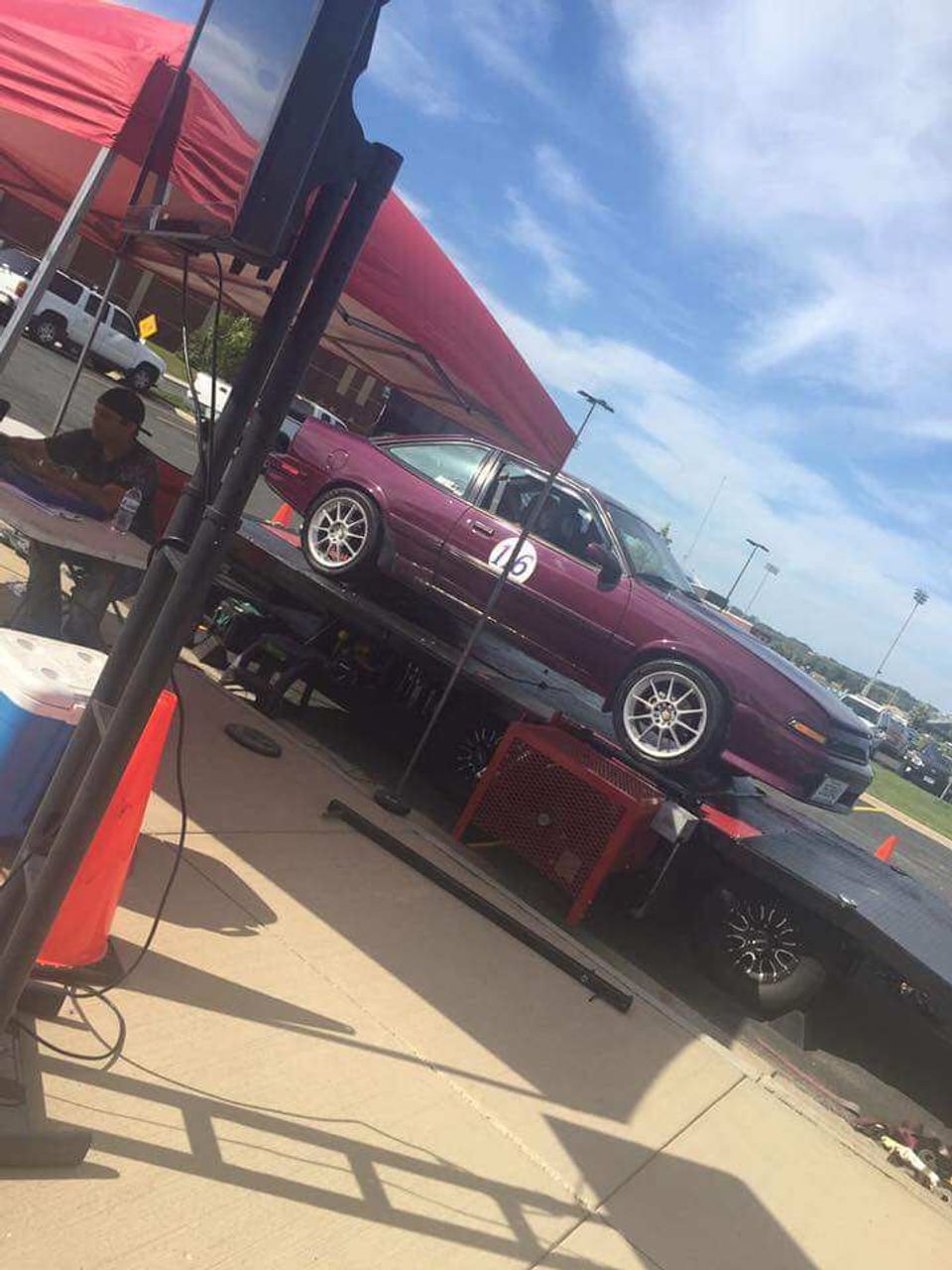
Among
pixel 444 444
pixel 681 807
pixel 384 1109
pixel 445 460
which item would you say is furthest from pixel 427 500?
pixel 384 1109

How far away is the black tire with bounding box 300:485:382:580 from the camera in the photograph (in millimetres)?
7047

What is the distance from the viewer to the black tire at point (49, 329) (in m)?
21.9

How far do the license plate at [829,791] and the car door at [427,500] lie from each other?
3034 millimetres

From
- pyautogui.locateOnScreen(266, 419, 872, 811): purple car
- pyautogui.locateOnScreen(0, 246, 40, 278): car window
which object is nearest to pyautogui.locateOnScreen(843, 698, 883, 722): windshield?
pyautogui.locateOnScreen(0, 246, 40, 278): car window

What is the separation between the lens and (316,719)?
703 cm

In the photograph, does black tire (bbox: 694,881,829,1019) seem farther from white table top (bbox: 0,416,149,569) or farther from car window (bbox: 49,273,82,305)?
car window (bbox: 49,273,82,305)

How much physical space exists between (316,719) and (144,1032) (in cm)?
427

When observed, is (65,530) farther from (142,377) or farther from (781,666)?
(142,377)

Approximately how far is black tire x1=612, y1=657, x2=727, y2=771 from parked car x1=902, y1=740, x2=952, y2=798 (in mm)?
36607

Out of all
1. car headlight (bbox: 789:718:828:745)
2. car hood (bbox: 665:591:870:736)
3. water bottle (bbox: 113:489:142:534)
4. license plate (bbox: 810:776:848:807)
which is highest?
car hood (bbox: 665:591:870:736)

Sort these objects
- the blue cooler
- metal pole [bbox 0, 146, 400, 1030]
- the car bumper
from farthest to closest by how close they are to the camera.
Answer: the car bumper < the blue cooler < metal pole [bbox 0, 146, 400, 1030]

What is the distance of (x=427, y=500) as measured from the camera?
706 cm

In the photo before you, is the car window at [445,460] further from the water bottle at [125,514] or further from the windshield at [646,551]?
the water bottle at [125,514]

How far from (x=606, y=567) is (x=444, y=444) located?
1.76m
